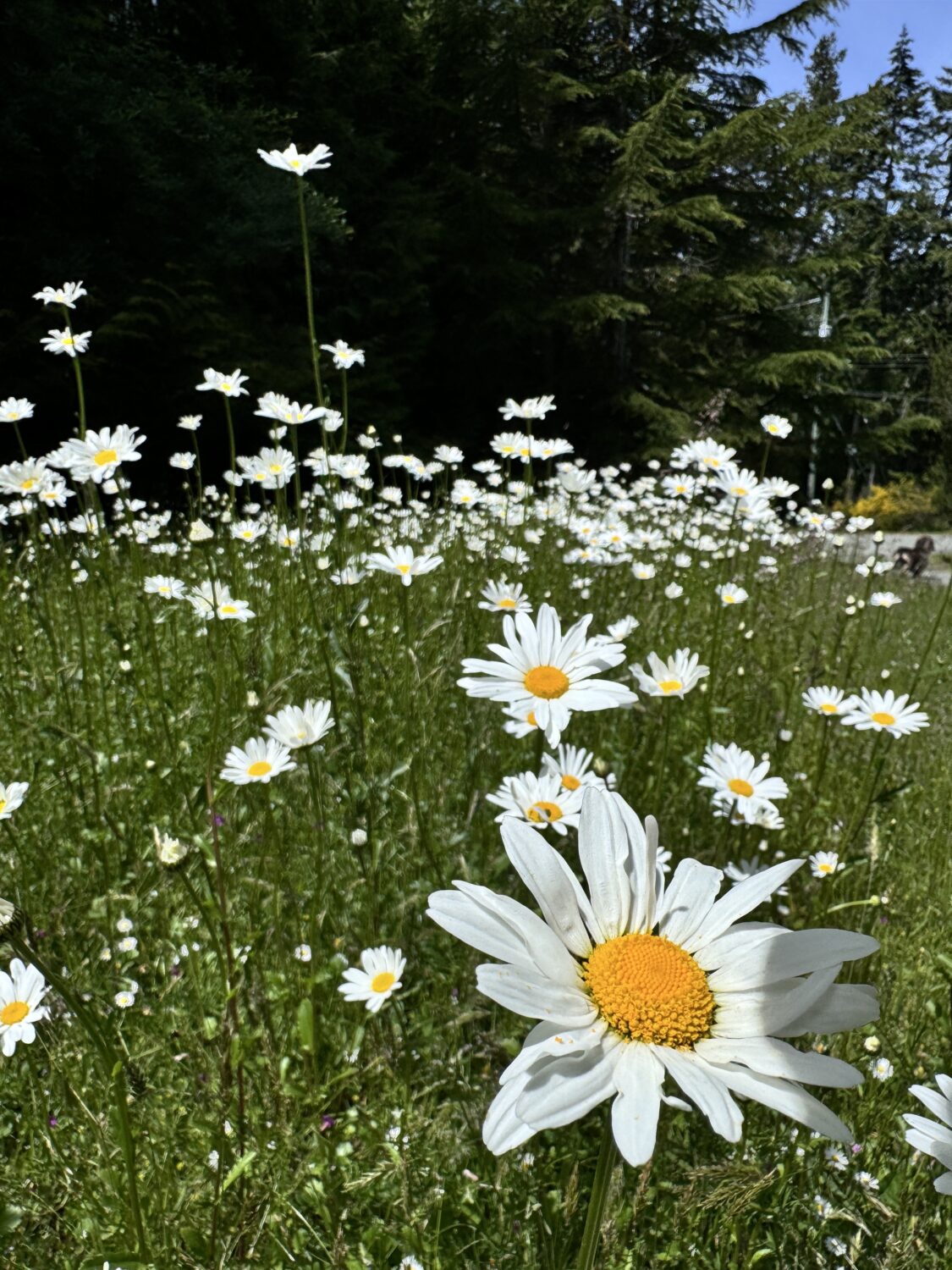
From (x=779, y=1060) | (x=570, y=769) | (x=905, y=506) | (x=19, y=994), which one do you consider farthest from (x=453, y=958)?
(x=905, y=506)

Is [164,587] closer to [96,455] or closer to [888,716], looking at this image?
[96,455]

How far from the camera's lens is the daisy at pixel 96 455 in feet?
5.14

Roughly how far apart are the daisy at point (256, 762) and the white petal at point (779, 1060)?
2.81ft

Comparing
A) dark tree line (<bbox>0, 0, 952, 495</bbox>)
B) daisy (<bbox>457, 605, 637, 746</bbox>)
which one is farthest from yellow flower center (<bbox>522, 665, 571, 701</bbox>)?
dark tree line (<bbox>0, 0, 952, 495</bbox>)

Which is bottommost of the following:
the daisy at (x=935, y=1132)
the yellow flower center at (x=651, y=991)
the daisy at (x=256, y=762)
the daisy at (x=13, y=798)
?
the daisy at (x=256, y=762)

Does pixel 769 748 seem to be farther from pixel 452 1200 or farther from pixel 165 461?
pixel 165 461

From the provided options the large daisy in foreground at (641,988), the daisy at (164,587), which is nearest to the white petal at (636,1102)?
the large daisy in foreground at (641,988)

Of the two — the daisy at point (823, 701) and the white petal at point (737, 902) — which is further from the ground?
the white petal at point (737, 902)

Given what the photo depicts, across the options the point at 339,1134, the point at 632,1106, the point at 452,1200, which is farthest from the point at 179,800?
the point at 632,1106

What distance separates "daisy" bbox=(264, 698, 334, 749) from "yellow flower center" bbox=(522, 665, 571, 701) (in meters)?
0.40

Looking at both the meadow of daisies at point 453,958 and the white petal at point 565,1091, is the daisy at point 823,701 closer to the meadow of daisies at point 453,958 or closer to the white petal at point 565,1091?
the meadow of daisies at point 453,958

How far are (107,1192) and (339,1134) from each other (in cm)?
31

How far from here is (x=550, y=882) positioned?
0.53 m

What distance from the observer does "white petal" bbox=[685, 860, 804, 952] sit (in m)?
0.53
